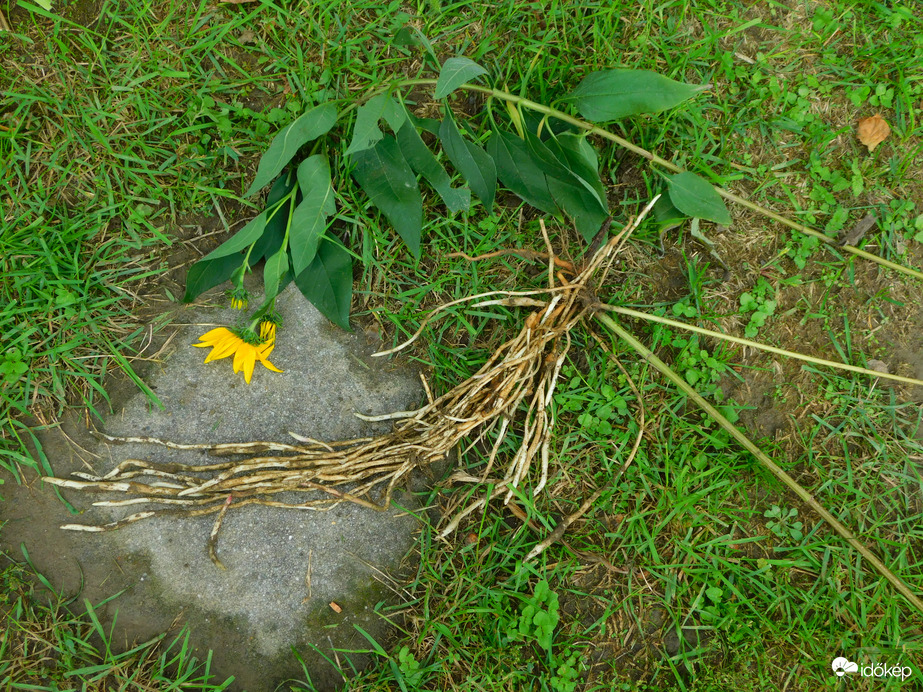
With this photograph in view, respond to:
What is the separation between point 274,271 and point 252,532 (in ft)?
3.05

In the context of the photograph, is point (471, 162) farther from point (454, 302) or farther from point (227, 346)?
point (227, 346)

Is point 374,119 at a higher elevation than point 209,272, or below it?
higher

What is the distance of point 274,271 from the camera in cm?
185

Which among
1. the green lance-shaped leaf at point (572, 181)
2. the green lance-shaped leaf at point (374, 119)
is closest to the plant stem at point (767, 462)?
the green lance-shaped leaf at point (572, 181)

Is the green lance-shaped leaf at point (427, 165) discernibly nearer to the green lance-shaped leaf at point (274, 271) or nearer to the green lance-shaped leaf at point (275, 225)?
the green lance-shaped leaf at point (275, 225)

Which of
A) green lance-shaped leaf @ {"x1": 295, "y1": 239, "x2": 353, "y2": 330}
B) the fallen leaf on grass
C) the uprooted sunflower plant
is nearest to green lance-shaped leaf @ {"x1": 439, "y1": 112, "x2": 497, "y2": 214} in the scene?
the uprooted sunflower plant

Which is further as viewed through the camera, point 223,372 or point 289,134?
point 223,372

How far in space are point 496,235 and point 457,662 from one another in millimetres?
1533

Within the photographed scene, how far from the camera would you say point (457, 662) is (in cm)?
206

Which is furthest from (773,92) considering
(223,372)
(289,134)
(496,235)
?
(223,372)

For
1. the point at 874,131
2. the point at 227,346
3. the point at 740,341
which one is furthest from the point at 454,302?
the point at 874,131

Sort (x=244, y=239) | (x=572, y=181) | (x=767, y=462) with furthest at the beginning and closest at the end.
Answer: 1. (x=767, y=462)
2. (x=572, y=181)
3. (x=244, y=239)

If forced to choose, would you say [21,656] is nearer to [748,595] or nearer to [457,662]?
[457,662]

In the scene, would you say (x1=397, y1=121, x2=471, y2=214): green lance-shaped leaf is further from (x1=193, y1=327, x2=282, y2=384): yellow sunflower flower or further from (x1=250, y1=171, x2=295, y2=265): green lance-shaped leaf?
(x1=193, y1=327, x2=282, y2=384): yellow sunflower flower
